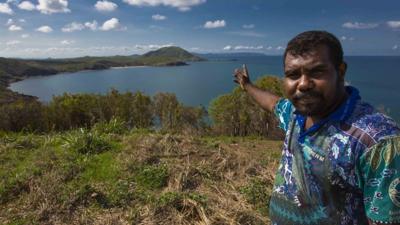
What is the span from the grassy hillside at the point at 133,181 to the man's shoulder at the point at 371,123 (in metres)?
2.93

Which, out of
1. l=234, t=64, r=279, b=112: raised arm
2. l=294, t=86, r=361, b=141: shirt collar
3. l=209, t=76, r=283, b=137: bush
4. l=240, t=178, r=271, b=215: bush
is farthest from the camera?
l=209, t=76, r=283, b=137: bush

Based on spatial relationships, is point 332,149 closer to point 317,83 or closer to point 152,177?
point 317,83

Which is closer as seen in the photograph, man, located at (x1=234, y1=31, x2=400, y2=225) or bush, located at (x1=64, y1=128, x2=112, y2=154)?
man, located at (x1=234, y1=31, x2=400, y2=225)

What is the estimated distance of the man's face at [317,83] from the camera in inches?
58.9

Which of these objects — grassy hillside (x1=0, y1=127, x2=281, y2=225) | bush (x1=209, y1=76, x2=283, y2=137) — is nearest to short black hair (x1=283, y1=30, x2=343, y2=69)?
grassy hillside (x1=0, y1=127, x2=281, y2=225)

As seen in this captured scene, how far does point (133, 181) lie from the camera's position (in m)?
5.50

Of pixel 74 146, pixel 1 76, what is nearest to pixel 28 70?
pixel 1 76

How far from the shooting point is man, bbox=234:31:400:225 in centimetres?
131

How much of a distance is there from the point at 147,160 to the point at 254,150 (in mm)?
2543

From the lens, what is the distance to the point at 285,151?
1813 mm

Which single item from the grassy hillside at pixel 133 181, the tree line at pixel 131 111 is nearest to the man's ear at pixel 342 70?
the grassy hillside at pixel 133 181

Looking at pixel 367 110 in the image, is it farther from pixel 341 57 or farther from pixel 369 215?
pixel 369 215

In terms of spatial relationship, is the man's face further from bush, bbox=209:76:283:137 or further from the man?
bush, bbox=209:76:283:137

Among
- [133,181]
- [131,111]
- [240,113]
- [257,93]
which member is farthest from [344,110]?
[131,111]
